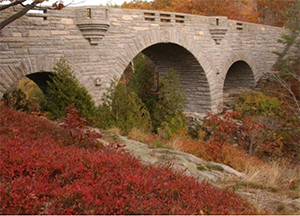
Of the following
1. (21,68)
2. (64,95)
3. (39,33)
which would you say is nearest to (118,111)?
(64,95)

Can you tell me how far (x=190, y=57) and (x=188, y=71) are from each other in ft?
3.48

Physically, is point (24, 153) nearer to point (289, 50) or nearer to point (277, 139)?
point (277, 139)

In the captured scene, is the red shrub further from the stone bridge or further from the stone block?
the stone block

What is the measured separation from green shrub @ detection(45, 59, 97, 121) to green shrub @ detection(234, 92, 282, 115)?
29.3ft

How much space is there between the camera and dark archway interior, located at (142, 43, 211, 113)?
15.4 metres

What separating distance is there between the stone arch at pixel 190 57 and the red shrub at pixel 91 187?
7431 millimetres

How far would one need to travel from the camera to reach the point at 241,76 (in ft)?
65.6

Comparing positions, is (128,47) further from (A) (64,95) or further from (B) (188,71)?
(B) (188,71)

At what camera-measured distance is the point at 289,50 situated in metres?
20.9

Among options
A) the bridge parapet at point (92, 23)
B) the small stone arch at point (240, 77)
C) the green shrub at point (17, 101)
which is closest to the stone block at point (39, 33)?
the bridge parapet at point (92, 23)

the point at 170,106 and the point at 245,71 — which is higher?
the point at 245,71

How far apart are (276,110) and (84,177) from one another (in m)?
13.5

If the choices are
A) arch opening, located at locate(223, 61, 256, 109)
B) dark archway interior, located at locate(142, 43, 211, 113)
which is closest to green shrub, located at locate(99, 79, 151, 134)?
dark archway interior, located at locate(142, 43, 211, 113)

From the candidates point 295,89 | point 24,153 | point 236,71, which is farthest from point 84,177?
point 236,71
